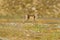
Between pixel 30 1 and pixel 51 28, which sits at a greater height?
pixel 30 1

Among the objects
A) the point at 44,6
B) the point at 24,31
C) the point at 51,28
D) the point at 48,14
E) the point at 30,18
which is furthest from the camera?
the point at 44,6

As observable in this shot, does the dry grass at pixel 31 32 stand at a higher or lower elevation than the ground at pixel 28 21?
lower

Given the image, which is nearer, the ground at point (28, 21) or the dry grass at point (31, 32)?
the dry grass at point (31, 32)

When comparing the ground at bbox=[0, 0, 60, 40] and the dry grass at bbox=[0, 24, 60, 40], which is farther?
the ground at bbox=[0, 0, 60, 40]

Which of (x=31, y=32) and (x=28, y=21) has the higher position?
(x=28, y=21)

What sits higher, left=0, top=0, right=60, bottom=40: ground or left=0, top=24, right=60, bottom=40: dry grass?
left=0, top=0, right=60, bottom=40: ground

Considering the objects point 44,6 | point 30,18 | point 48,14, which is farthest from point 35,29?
point 44,6

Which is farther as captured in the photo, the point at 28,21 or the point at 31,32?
the point at 28,21

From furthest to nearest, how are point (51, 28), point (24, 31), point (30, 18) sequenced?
point (30, 18), point (51, 28), point (24, 31)

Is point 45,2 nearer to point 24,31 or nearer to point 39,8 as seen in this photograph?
point 39,8

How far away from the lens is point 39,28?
32.7m

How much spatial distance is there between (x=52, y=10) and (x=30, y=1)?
6.25 metres

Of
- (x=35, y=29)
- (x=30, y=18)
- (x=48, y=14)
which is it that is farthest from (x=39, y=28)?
(x=48, y=14)

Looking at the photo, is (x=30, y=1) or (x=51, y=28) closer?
(x=51, y=28)
